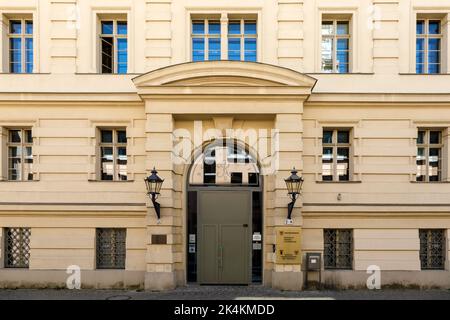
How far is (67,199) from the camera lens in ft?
33.4

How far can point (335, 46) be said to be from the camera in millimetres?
10680

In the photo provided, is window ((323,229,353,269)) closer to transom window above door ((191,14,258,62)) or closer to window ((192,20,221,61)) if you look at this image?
transom window above door ((191,14,258,62))

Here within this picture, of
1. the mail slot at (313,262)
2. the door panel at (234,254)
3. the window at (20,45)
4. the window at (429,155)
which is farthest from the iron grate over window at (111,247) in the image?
the window at (429,155)

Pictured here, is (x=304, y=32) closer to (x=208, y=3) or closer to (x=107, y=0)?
(x=208, y=3)

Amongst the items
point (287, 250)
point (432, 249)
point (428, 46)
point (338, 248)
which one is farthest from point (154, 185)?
point (428, 46)

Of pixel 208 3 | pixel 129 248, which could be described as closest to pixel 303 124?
pixel 208 3

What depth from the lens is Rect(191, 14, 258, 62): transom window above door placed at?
10.6 m

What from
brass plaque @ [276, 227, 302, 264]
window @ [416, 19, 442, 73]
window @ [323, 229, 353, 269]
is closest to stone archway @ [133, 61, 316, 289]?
brass plaque @ [276, 227, 302, 264]

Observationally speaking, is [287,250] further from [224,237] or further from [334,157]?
[334,157]

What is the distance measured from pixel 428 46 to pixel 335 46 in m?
2.89

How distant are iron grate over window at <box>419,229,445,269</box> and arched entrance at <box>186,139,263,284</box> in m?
4.86

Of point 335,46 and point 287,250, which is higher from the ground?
point 335,46

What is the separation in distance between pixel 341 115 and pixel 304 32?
8.89 feet

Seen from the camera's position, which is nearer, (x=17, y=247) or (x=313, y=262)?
(x=313, y=262)
